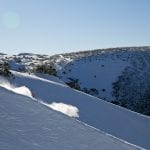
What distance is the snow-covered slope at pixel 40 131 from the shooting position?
5.71 meters

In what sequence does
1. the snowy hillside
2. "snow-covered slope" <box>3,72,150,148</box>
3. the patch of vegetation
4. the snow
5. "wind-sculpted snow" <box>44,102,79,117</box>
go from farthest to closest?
the snow
the snowy hillside
the patch of vegetation
"snow-covered slope" <box>3,72,150,148</box>
"wind-sculpted snow" <box>44,102,79,117</box>

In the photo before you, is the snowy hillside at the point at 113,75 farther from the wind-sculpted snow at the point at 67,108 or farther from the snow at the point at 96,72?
the wind-sculpted snow at the point at 67,108

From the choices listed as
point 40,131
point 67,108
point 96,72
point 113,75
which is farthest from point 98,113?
point 96,72

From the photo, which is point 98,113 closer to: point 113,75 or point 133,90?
point 133,90

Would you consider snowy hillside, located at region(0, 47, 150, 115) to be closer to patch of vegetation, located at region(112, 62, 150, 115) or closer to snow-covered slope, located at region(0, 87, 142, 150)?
patch of vegetation, located at region(112, 62, 150, 115)

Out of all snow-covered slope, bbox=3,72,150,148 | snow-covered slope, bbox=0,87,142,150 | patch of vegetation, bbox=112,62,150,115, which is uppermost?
snow-covered slope, bbox=0,87,142,150

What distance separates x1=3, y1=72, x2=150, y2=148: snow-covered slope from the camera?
1382 centimetres

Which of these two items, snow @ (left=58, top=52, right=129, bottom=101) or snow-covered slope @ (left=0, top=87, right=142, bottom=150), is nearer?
snow-covered slope @ (left=0, top=87, right=142, bottom=150)

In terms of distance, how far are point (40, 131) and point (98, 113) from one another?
8.44 m

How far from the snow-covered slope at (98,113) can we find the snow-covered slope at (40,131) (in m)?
5.37

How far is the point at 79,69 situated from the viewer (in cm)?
8862

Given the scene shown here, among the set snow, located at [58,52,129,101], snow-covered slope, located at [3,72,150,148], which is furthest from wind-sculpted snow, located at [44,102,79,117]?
snow, located at [58,52,129,101]

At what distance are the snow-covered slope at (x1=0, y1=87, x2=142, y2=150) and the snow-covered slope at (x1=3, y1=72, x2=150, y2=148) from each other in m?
5.37

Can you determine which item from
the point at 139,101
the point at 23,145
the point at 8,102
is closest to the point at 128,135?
the point at 8,102
